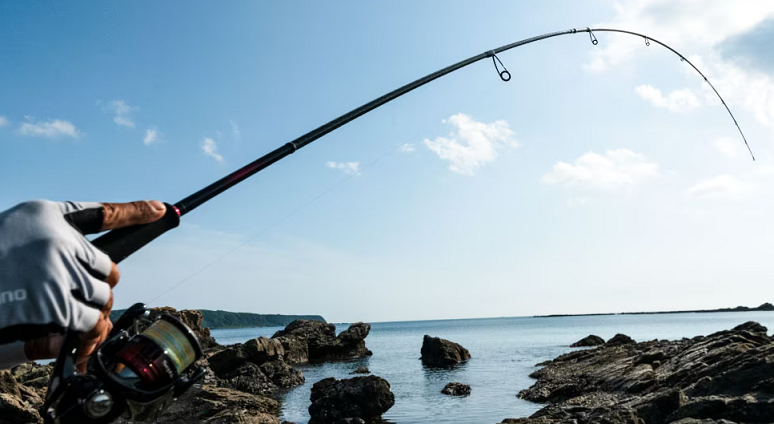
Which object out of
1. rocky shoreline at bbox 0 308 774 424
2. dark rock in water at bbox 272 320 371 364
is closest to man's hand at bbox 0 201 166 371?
rocky shoreline at bbox 0 308 774 424

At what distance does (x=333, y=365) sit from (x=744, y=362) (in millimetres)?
38126

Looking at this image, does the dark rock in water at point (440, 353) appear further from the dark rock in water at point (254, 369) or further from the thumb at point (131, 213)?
the thumb at point (131, 213)

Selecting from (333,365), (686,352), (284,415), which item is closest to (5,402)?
(284,415)

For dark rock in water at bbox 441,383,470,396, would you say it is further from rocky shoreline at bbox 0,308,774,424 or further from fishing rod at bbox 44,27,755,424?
fishing rod at bbox 44,27,755,424

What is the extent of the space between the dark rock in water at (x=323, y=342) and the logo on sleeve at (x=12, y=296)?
47.5 m

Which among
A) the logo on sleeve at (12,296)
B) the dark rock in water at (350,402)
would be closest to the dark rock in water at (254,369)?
the dark rock in water at (350,402)

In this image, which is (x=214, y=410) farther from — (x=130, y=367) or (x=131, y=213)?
(x=131, y=213)

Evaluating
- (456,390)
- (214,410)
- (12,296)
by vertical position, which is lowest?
(456,390)

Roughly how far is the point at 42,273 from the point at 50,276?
0.08ft

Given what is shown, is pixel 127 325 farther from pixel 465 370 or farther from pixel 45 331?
pixel 465 370

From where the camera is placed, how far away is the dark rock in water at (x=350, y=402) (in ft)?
58.6

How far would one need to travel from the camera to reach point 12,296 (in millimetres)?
1854

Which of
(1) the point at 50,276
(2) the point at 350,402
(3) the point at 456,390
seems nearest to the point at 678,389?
(2) the point at 350,402

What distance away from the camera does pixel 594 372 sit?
23.6 m
